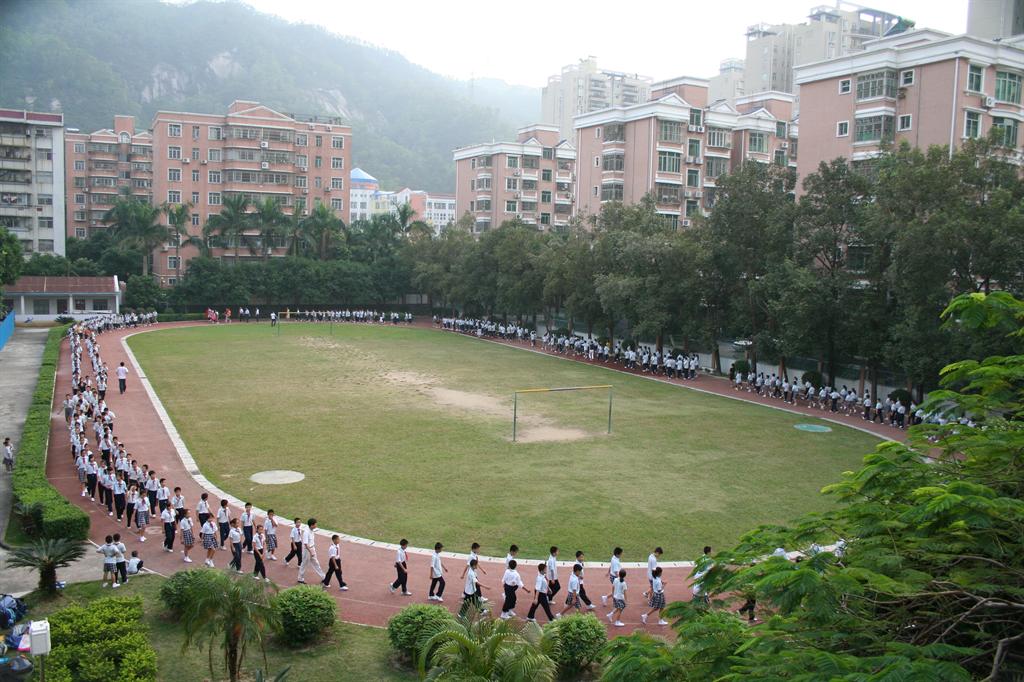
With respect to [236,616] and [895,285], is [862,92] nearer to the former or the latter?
[895,285]

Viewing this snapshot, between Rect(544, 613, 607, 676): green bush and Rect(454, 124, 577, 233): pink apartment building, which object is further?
Rect(454, 124, 577, 233): pink apartment building

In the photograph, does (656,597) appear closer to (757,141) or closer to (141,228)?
(757,141)

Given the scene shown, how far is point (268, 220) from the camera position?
2566 inches

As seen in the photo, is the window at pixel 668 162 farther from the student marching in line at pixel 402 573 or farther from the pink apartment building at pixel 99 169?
the pink apartment building at pixel 99 169

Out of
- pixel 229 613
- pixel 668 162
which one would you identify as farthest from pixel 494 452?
pixel 668 162

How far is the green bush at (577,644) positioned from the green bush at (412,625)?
1.47 metres

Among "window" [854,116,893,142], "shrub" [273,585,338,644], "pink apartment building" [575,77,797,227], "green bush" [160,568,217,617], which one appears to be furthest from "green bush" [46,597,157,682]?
"pink apartment building" [575,77,797,227]

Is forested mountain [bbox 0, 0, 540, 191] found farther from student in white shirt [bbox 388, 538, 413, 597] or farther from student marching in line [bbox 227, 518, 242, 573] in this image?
student in white shirt [bbox 388, 538, 413, 597]

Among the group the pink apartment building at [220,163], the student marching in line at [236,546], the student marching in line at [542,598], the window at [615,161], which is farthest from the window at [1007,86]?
the pink apartment building at [220,163]

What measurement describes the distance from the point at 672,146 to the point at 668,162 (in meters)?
1.03

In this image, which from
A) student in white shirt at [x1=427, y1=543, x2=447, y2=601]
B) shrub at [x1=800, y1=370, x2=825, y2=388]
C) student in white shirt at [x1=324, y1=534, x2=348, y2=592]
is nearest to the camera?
student in white shirt at [x1=427, y1=543, x2=447, y2=601]

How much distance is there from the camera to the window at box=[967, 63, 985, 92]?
34.0m

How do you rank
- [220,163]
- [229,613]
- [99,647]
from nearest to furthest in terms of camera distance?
[229,613] → [99,647] → [220,163]

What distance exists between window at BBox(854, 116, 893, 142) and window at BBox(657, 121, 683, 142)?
59.1 feet
